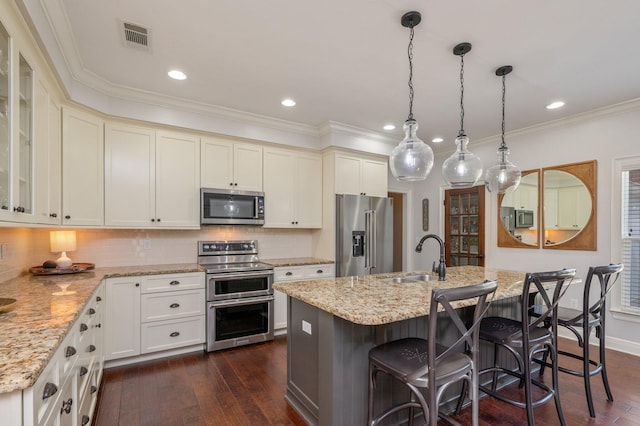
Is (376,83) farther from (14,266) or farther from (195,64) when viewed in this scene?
(14,266)

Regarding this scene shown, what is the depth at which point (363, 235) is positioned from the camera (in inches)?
173

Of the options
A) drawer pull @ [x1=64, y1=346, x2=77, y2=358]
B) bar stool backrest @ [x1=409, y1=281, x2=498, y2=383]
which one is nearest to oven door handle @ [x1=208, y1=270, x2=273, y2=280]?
drawer pull @ [x1=64, y1=346, x2=77, y2=358]

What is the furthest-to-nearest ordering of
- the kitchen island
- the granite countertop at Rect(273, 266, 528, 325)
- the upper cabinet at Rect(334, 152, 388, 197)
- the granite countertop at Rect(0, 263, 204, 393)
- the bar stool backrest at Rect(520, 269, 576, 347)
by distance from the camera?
the upper cabinet at Rect(334, 152, 388, 197) < the bar stool backrest at Rect(520, 269, 576, 347) < the kitchen island < the granite countertop at Rect(273, 266, 528, 325) < the granite countertop at Rect(0, 263, 204, 393)

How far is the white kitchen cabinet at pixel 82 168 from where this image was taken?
2.82 m

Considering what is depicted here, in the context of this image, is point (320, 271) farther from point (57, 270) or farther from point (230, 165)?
point (57, 270)

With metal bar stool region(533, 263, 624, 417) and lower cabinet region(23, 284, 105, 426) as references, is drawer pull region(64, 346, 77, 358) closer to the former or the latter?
lower cabinet region(23, 284, 105, 426)

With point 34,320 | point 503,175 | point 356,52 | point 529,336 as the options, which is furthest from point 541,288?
point 34,320

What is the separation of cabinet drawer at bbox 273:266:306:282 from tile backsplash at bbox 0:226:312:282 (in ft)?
1.97

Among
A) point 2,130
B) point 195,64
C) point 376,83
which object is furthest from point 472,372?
point 195,64

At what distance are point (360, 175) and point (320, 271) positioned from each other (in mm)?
1453

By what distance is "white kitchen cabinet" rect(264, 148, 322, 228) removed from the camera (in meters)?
4.16

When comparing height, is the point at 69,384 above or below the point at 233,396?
above

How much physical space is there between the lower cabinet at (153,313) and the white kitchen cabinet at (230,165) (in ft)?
3.68

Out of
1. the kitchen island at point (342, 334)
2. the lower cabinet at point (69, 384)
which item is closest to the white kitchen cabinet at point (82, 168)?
the lower cabinet at point (69, 384)
